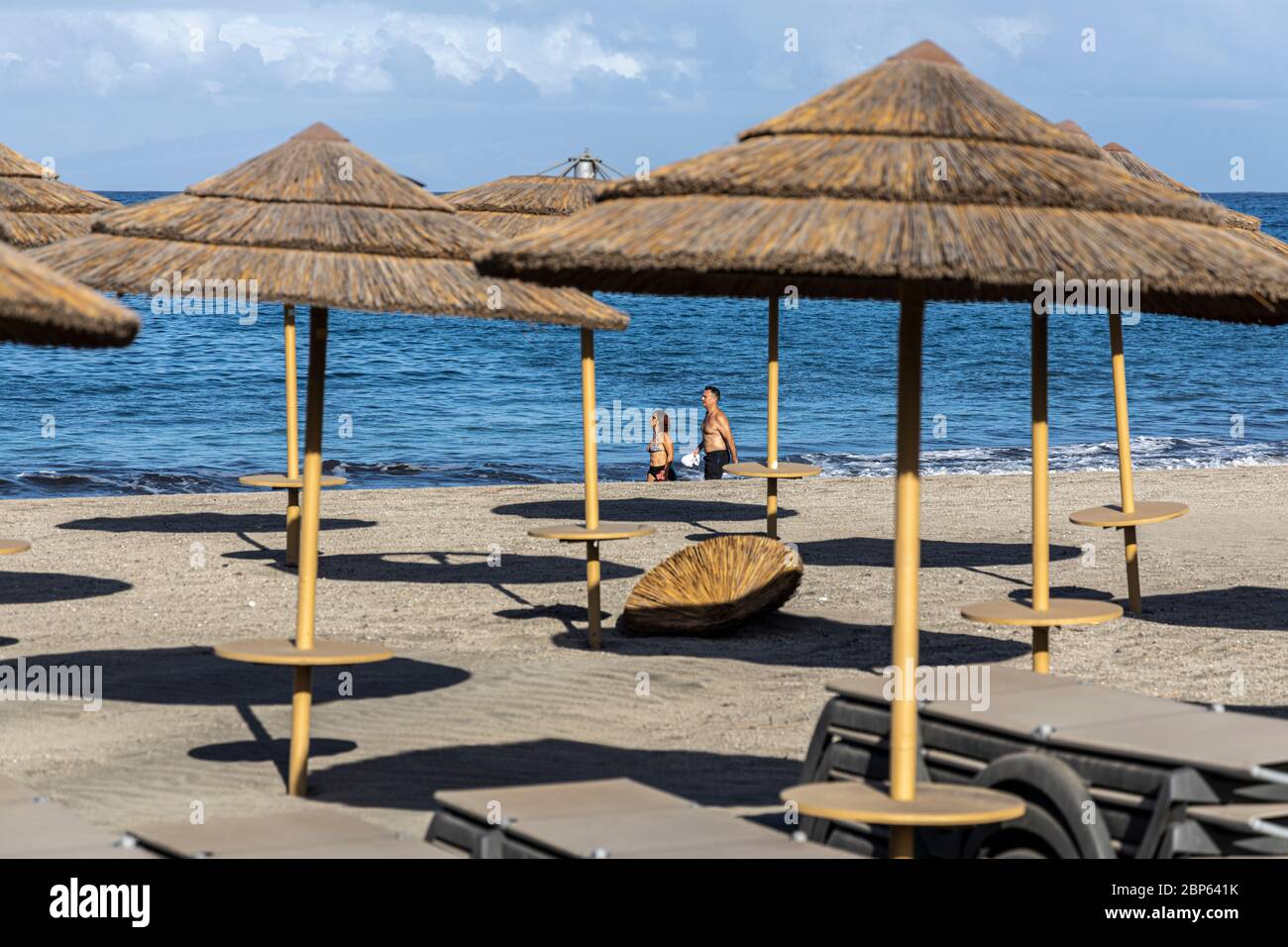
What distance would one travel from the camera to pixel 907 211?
5109mm

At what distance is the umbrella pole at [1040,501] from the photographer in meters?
8.40

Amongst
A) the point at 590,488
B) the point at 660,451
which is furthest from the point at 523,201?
the point at 660,451

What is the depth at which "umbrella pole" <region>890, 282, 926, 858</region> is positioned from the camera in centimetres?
551

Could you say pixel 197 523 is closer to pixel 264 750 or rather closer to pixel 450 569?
pixel 450 569

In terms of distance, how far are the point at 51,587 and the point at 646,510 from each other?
20.1ft

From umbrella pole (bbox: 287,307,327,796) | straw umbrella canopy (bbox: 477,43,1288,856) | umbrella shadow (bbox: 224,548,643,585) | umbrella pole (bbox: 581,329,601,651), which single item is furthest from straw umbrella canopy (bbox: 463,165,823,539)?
straw umbrella canopy (bbox: 477,43,1288,856)

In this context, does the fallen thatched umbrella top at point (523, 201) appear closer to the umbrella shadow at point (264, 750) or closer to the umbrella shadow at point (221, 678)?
the umbrella shadow at point (221, 678)

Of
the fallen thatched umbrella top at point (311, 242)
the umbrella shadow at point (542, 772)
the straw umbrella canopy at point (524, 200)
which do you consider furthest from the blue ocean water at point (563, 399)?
the fallen thatched umbrella top at point (311, 242)

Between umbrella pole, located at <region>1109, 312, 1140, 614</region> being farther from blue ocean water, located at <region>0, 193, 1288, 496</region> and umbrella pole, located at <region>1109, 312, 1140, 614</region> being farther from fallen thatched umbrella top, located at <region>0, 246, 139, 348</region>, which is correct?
blue ocean water, located at <region>0, 193, 1288, 496</region>

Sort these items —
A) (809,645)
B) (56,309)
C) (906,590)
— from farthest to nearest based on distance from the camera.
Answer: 1. (809,645)
2. (906,590)
3. (56,309)

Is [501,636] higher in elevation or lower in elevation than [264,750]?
higher

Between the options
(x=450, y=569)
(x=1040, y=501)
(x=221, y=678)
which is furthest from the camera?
(x=450, y=569)

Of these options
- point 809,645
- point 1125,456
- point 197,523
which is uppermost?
point 1125,456
